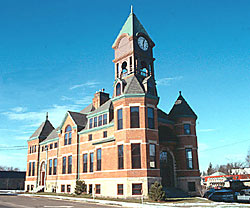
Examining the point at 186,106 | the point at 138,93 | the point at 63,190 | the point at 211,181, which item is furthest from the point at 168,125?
the point at 211,181

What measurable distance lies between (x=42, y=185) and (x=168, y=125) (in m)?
29.0

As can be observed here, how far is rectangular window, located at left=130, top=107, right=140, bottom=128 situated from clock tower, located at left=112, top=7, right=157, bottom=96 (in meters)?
4.31

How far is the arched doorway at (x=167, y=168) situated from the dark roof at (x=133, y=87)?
10.0 meters

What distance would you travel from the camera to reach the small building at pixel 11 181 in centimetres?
7656

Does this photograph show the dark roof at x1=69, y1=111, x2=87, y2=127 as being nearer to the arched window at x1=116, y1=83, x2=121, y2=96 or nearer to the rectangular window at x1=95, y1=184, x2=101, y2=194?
the arched window at x1=116, y1=83, x2=121, y2=96

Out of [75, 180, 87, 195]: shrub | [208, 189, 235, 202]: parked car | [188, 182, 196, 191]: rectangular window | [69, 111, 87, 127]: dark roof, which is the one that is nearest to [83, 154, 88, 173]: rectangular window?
[75, 180, 87, 195]: shrub

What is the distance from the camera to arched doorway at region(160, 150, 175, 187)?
122ft

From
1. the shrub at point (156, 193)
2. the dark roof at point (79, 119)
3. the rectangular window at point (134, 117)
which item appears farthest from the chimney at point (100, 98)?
the shrub at point (156, 193)

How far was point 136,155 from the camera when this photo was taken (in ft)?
104

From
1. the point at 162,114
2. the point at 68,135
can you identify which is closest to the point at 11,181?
the point at 68,135

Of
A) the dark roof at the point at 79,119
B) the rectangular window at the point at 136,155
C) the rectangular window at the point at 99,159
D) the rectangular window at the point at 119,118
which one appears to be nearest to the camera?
the rectangular window at the point at 136,155

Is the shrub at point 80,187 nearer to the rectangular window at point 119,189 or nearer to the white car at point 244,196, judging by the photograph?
the rectangular window at point 119,189

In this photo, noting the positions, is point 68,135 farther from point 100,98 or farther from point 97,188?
point 97,188

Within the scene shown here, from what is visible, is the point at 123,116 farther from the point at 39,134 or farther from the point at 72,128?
the point at 39,134
